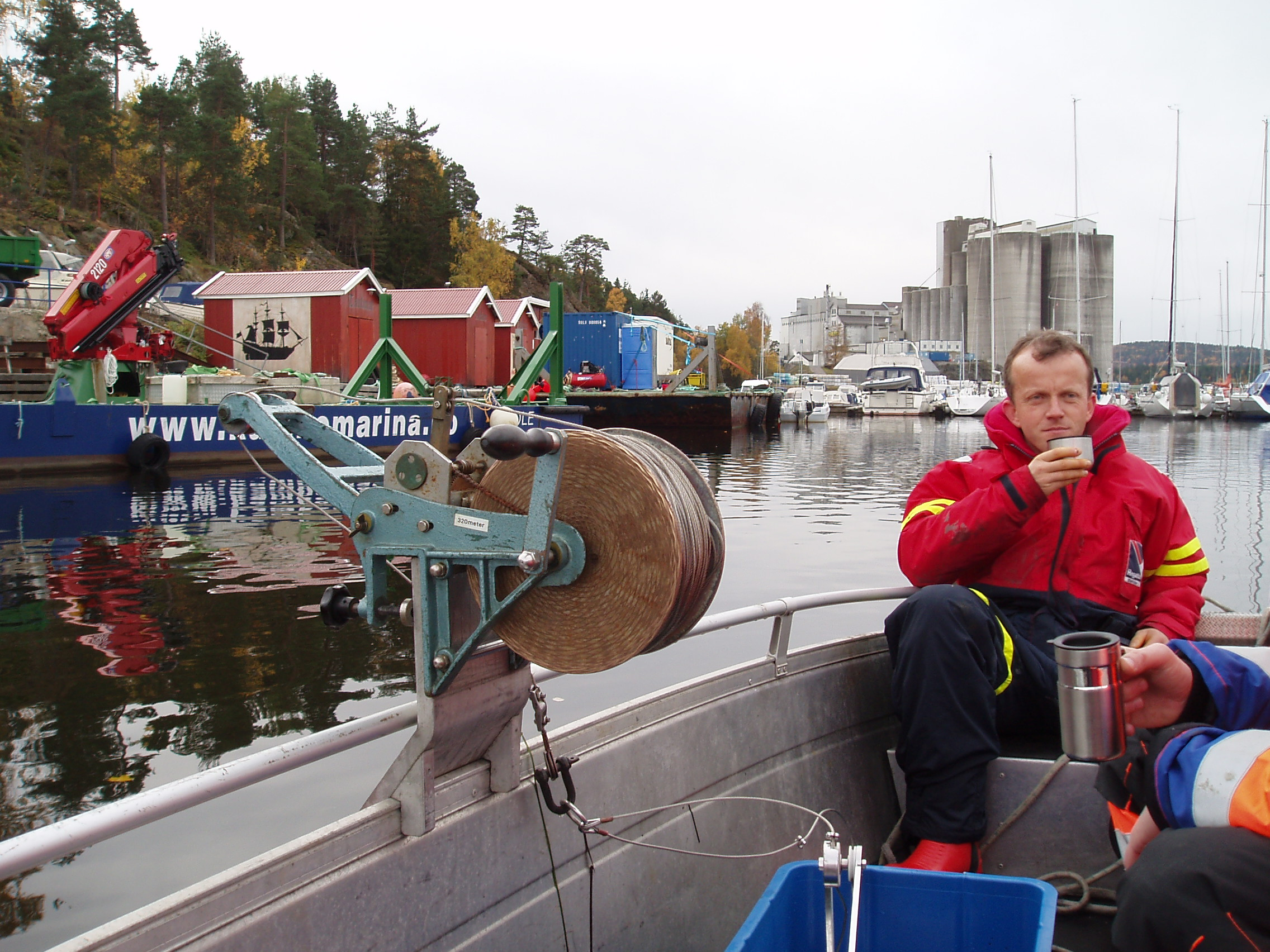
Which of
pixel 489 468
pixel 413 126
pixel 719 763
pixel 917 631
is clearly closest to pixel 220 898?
pixel 489 468

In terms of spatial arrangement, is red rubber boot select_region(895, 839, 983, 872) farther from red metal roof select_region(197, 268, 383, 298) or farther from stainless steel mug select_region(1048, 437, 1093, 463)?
red metal roof select_region(197, 268, 383, 298)

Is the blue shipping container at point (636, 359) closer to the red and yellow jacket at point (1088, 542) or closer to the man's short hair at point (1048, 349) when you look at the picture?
the man's short hair at point (1048, 349)

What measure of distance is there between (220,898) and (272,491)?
16.0 m

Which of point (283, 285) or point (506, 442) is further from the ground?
point (283, 285)

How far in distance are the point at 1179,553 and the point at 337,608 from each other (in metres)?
2.37

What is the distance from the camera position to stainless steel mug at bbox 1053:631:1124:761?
4.95 feet

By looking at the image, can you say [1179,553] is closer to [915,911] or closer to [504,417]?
[915,911]

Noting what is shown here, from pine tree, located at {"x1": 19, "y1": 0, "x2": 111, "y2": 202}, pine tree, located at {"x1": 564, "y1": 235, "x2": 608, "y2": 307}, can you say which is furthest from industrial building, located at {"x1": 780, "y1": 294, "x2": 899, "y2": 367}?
pine tree, located at {"x1": 19, "y1": 0, "x2": 111, "y2": 202}

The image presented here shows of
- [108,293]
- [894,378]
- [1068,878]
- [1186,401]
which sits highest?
[894,378]

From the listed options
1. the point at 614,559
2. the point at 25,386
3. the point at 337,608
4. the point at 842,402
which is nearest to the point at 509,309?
the point at 25,386

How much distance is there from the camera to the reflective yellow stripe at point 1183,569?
2.91 m

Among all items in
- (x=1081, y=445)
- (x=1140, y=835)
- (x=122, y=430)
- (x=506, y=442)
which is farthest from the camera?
(x=122, y=430)

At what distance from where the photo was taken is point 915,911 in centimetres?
213

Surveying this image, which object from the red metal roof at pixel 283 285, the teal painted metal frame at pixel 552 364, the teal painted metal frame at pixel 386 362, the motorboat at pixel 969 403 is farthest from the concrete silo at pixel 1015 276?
the teal painted metal frame at pixel 386 362
